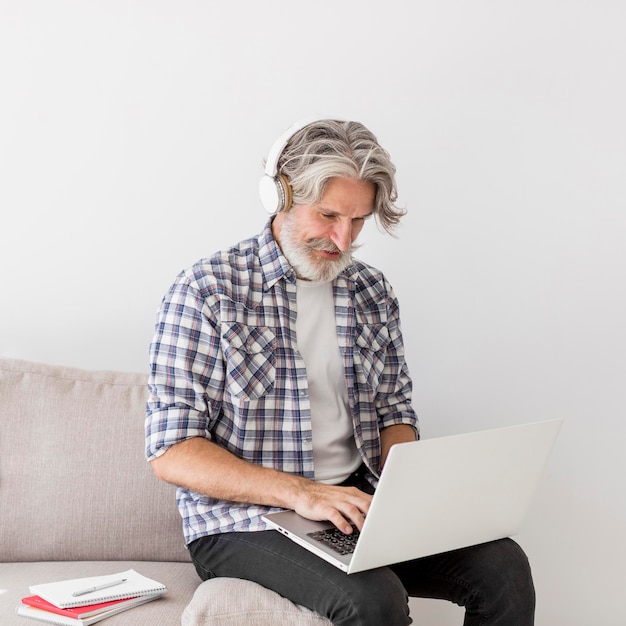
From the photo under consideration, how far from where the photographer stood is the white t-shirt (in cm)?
182

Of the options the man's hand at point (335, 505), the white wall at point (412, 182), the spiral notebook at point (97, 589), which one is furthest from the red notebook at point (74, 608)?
the white wall at point (412, 182)

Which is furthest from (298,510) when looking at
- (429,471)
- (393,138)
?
(393,138)

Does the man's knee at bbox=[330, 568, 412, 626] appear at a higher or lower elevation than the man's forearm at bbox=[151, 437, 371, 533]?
lower

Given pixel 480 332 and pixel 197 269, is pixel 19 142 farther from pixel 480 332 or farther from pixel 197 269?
pixel 480 332

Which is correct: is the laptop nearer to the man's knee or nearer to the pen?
the man's knee

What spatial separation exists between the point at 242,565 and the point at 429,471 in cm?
46

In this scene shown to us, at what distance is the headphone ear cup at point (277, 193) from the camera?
175 centimetres

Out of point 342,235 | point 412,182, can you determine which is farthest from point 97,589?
point 412,182

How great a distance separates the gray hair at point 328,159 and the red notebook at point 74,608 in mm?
880

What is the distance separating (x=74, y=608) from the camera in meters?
1.56

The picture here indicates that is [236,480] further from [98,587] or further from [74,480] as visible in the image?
[74,480]

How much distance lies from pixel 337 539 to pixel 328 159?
74 cm

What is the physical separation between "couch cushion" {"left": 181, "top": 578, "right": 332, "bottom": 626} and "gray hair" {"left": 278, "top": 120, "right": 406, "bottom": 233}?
78 centimetres

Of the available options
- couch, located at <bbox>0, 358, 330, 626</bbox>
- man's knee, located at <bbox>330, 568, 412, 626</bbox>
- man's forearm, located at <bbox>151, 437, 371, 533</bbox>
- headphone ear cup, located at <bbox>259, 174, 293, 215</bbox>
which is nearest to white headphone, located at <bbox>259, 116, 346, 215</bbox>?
headphone ear cup, located at <bbox>259, 174, 293, 215</bbox>
